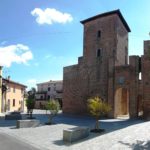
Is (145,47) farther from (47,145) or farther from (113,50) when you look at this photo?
(47,145)

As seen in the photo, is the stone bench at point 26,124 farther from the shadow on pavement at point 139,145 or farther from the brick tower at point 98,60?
the brick tower at point 98,60

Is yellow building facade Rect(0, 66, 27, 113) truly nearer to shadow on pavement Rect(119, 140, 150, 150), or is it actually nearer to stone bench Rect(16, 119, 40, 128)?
stone bench Rect(16, 119, 40, 128)

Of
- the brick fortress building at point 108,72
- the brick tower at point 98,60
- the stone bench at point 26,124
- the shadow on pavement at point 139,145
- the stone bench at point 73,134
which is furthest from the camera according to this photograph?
the brick tower at point 98,60

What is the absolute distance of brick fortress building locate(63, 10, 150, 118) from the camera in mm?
32500

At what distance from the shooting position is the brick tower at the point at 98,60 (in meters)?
36.3

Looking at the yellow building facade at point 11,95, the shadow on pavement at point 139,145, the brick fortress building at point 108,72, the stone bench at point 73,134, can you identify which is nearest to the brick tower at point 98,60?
the brick fortress building at point 108,72

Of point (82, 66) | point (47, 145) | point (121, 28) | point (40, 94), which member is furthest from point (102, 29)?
point (40, 94)

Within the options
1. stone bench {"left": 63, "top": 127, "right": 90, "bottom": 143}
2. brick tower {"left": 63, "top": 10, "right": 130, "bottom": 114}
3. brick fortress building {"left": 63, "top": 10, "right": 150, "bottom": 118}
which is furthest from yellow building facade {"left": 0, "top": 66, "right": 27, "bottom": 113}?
stone bench {"left": 63, "top": 127, "right": 90, "bottom": 143}

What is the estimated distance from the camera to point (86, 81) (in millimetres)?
39469

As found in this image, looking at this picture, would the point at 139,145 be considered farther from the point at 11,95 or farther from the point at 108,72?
the point at 11,95

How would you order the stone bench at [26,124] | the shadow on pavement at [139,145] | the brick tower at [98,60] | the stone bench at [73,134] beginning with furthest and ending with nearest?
the brick tower at [98,60] → the stone bench at [26,124] → the stone bench at [73,134] → the shadow on pavement at [139,145]

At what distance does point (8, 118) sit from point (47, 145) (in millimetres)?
17962

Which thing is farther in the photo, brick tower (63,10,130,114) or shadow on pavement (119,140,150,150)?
brick tower (63,10,130,114)

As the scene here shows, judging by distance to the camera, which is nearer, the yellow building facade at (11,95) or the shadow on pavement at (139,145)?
the shadow on pavement at (139,145)
